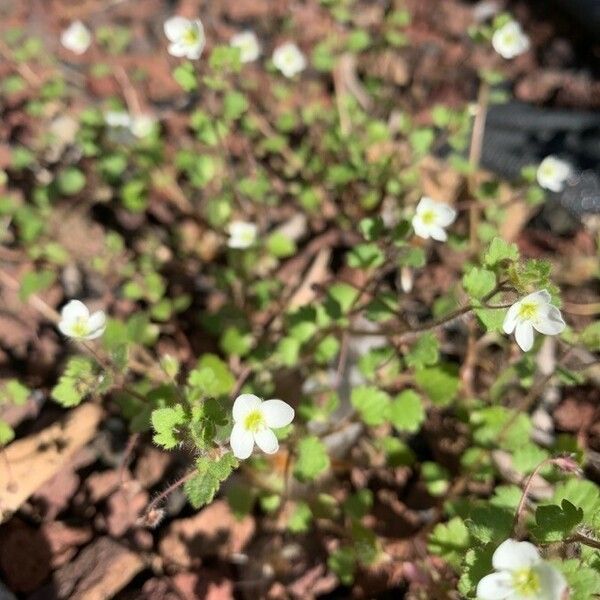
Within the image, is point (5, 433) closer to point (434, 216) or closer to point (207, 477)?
point (207, 477)

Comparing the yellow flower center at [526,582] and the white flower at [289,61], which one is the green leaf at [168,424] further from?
the white flower at [289,61]

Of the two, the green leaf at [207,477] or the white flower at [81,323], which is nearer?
the green leaf at [207,477]

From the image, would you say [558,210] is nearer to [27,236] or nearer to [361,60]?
[361,60]

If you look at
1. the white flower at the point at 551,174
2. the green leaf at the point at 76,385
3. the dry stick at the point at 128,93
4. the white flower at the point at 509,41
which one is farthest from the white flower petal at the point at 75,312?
the white flower at the point at 509,41

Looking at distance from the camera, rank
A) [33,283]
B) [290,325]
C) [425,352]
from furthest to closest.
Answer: [33,283]
[290,325]
[425,352]

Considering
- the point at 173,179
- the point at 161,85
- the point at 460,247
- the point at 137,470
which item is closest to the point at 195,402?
the point at 137,470

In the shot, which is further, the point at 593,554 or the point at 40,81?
the point at 40,81

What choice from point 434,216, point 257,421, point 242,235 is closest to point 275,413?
point 257,421
